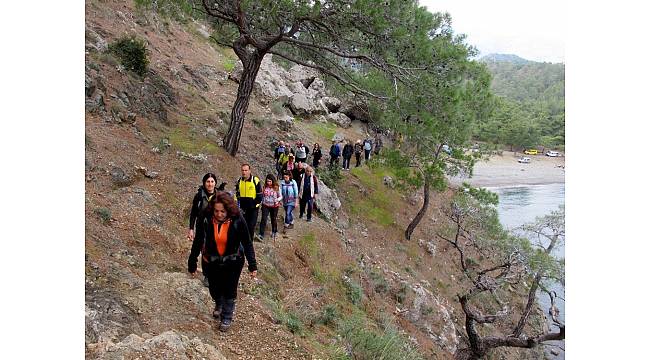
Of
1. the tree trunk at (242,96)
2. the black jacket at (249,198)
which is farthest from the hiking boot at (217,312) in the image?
the tree trunk at (242,96)

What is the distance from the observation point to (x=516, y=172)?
53375 millimetres

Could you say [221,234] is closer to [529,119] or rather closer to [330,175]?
[330,175]

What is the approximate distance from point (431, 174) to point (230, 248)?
47.8 ft

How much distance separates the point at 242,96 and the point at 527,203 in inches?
1274

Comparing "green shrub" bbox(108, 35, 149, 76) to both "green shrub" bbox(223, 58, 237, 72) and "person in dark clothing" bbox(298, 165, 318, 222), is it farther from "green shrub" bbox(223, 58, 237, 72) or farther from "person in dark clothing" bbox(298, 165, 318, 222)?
"green shrub" bbox(223, 58, 237, 72)

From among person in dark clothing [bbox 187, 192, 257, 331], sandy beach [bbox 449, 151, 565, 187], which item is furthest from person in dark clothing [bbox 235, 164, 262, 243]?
sandy beach [bbox 449, 151, 565, 187]

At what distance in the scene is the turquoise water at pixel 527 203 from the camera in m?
31.0

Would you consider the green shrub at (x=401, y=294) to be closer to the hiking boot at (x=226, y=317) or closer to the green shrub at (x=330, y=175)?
the green shrub at (x=330, y=175)

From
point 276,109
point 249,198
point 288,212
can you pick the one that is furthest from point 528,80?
point 249,198

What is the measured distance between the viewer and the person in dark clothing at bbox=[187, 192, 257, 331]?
4691 mm

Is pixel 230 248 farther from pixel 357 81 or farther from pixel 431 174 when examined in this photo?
pixel 431 174

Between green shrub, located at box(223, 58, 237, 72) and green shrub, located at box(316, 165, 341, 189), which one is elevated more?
green shrub, located at box(223, 58, 237, 72)

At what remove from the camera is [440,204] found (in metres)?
26.6

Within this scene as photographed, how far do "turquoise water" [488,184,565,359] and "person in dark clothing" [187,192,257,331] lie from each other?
70.2 ft
